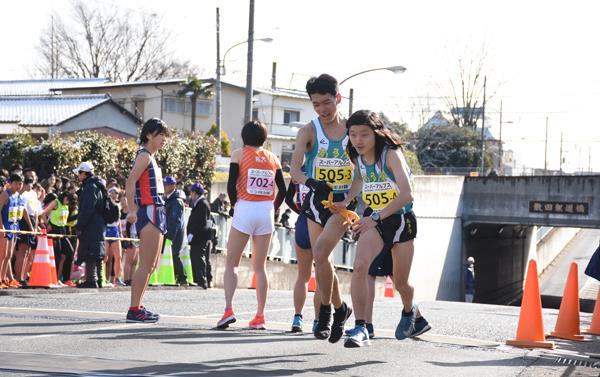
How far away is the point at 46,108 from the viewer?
52875 millimetres

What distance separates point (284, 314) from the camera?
12875 mm

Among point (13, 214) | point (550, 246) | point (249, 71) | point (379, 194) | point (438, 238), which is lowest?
point (550, 246)

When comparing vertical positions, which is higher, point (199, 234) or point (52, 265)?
point (199, 234)

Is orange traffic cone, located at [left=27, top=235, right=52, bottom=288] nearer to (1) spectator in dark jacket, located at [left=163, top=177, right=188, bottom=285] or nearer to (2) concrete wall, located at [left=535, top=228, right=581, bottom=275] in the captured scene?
(1) spectator in dark jacket, located at [left=163, top=177, right=188, bottom=285]

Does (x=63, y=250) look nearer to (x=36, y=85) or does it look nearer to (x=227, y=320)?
(x=227, y=320)

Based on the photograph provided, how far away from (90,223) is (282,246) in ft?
45.2

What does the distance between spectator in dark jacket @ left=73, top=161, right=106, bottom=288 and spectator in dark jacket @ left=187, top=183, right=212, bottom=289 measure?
3.64 meters

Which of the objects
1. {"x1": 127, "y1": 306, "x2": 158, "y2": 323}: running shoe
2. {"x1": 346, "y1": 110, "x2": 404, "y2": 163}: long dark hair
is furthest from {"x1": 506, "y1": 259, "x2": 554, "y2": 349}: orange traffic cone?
{"x1": 127, "y1": 306, "x2": 158, "y2": 323}: running shoe

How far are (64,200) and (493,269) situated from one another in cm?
4882

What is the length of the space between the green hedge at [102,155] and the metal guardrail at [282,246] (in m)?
3.63

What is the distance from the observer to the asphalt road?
7148 mm

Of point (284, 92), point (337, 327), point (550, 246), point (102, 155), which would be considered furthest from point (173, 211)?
point (550, 246)

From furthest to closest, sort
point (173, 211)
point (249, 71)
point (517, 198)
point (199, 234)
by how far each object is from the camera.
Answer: point (517, 198)
point (249, 71)
point (199, 234)
point (173, 211)

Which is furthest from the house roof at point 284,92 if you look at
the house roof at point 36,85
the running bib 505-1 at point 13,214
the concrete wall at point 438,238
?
the running bib 505-1 at point 13,214
